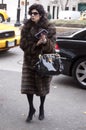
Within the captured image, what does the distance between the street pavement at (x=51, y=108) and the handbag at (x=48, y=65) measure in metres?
0.79

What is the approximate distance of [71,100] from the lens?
6586 millimetres

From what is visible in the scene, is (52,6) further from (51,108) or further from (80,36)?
(51,108)

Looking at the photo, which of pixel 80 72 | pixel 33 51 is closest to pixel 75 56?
pixel 80 72

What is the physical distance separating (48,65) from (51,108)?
4.31 ft

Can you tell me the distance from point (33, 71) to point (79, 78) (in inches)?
99.4

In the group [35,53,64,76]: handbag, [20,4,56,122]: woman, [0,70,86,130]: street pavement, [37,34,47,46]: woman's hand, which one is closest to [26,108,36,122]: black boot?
[0,70,86,130]: street pavement

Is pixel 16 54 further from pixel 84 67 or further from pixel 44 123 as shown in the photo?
pixel 44 123

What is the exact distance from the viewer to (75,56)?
7.42 m

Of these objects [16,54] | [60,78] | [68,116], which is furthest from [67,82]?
[16,54]

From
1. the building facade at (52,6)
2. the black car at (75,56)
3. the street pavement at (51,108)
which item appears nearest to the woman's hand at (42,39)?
the street pavement at (51,108)

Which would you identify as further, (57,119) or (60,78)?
(60,78)

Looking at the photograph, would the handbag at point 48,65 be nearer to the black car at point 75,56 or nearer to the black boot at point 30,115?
the black boot at point 30,115

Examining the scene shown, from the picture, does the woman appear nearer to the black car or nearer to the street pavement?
the street pavement

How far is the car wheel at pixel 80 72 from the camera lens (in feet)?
24.3
